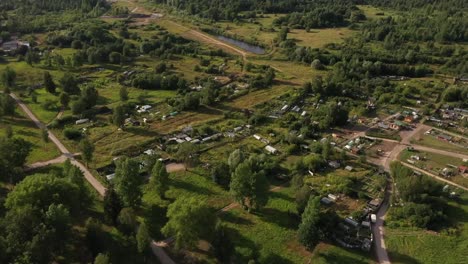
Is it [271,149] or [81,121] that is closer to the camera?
[271,149]

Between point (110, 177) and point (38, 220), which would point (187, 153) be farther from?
point (38, 220)

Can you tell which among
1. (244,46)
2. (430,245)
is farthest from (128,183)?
(244,46)

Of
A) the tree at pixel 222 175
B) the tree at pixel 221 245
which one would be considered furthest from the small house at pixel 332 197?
the tree at pixel 221 245

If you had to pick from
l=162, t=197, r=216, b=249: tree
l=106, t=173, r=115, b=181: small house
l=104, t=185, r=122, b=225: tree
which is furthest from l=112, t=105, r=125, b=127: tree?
l=162, t=197, r=216, b=249: tree

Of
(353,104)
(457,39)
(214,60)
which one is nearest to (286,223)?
(353,104)

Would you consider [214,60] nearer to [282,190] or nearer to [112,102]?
[112,102]

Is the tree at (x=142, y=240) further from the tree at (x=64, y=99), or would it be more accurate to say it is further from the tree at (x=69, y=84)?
the tree at (x=69, y=84)

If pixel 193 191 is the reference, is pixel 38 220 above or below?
above
